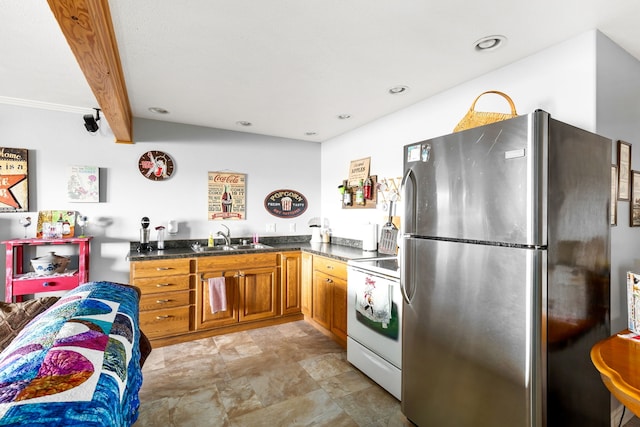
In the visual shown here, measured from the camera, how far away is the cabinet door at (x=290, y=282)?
3.53 meters

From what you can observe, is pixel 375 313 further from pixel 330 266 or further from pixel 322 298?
pixel 322 298

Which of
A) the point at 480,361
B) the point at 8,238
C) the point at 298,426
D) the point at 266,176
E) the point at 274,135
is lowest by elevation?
the point at 298,426

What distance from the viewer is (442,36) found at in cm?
180

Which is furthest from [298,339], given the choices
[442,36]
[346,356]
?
[442,36]

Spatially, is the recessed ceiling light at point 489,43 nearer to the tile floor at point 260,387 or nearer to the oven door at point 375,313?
the oven door at point 375,313

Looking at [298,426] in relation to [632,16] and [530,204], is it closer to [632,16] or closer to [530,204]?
[530,204]

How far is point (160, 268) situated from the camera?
2.95 meters

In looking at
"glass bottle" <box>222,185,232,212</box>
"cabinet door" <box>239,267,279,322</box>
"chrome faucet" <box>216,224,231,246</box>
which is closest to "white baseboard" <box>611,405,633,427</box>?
"cabinet door" <box>239,267,279,322</box>

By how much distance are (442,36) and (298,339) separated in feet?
9.41

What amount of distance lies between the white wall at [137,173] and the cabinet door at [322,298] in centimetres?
113

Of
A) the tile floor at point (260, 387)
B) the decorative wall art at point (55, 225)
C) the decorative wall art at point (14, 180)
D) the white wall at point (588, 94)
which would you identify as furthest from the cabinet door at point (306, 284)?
the decorative wall art at point (14, 180)

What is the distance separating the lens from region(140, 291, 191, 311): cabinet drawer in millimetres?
2886

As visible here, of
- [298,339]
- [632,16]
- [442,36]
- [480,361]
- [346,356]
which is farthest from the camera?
[298,339]

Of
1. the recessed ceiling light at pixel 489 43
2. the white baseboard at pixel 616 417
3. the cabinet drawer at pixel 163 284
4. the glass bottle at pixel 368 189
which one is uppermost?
the recessed ceiling light at pixel 489 43
